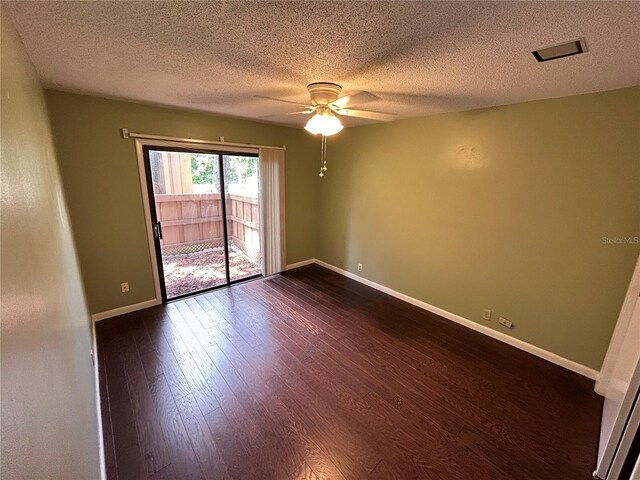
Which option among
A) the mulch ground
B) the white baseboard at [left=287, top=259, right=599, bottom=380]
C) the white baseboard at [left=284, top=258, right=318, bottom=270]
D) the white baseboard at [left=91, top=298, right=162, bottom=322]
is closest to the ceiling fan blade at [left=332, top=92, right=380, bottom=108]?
the white baseboard at [left=287, top=259, right=599, bottom=380]

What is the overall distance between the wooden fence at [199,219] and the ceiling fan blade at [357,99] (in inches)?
86.0

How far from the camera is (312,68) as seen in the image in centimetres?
167

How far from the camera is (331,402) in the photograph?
6.44 ft

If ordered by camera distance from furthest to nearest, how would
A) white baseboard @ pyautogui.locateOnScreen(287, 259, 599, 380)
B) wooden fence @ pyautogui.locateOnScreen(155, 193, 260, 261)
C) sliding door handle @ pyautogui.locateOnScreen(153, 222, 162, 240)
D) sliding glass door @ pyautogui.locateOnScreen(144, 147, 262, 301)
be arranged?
wooden fence @ pyautogui.locateOnScreen(155, 193, 260, 261) → sliding glass door @ pyautogui.locateOnScreen(144, 147, 262, 301) → sliding door handle @ pyautogui.locateOnScreen(153, 222, 162, 240) → white baseboard @ pyautogui.locateOnScreen(287, 259, 599, 380)

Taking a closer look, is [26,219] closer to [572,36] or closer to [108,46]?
[108,46]

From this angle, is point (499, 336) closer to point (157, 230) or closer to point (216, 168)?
point (216, 168)

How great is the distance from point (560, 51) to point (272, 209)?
3.40m

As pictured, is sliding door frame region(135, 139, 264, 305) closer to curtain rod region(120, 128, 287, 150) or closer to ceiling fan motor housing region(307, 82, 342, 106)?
curtain rod region(120, 128, 287, 150)

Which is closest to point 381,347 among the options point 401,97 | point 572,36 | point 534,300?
point 534,300

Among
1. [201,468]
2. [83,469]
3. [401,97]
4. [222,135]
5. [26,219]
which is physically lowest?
[201,468]

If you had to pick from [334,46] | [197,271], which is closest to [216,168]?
[197,271]

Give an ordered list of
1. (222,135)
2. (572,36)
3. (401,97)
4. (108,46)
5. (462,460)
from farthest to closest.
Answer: (222,135) → (401,97) → (462,460) → (108,46) → (572,36)

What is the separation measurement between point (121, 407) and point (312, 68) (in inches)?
106

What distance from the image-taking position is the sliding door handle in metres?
3.12
